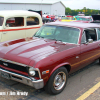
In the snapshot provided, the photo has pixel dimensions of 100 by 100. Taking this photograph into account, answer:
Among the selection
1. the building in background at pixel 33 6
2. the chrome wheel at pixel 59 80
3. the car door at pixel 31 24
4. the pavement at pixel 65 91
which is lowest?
the pavement at pixel 65 91

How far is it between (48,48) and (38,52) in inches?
15.4

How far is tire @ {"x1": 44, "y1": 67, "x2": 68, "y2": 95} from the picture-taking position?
10.8ft

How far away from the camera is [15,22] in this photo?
712 centimetres

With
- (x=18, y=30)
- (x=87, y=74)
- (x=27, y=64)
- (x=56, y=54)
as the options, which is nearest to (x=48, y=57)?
(x=56, y=54)

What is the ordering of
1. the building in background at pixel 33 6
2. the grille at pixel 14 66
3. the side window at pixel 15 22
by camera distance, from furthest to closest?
the building in background at pixel 33 6
the side window at pixel 15 22
the grille at pixel 14 66

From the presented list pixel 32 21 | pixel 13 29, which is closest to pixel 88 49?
pixel 13 29

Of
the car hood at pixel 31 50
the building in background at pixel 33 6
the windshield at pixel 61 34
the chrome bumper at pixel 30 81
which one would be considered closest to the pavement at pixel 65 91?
the chrome bumper at pixel 30 81

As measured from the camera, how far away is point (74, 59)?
393 cm

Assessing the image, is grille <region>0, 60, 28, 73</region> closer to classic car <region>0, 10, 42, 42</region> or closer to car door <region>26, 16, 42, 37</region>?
classic car <region>0, 10, 42, 42</region>

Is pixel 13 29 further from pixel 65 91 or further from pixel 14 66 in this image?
pixel 65 91

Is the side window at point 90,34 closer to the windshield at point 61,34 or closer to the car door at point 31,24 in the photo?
the windshield at point 61,34

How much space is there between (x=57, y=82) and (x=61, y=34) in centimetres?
159

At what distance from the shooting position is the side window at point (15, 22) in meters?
6.79

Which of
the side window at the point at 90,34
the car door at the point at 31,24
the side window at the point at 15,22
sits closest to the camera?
the side window at the point at 90,34
